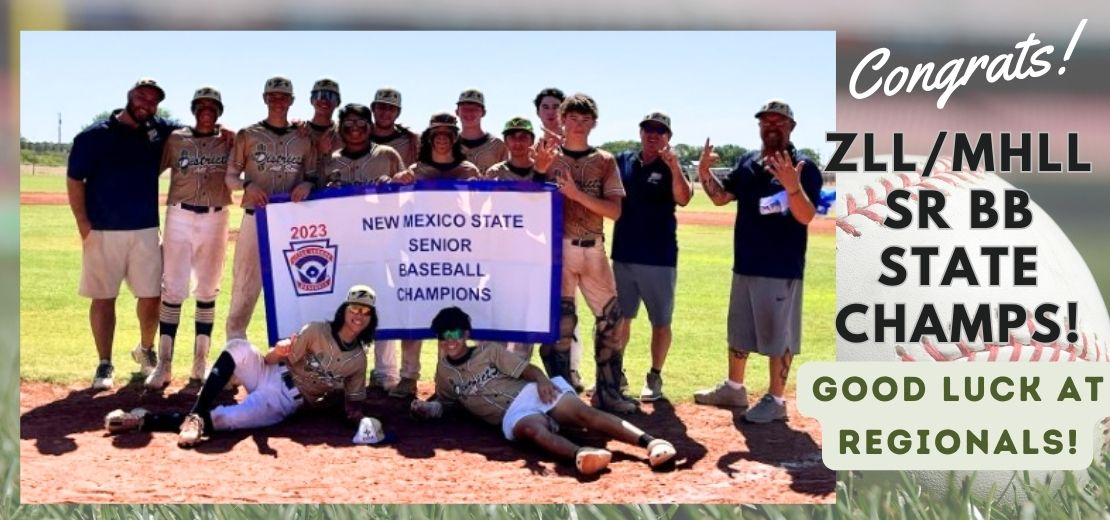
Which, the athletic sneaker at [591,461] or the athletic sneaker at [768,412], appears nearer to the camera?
the athletic sneaker at [591,461]

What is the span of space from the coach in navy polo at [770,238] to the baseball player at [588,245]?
1.94 ft

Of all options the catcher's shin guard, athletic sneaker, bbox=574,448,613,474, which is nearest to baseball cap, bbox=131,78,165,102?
the catcher's shin guard

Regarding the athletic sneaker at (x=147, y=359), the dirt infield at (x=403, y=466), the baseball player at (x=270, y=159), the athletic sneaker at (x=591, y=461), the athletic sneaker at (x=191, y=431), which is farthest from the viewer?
the athletic sneaker at (x=147, y=359)

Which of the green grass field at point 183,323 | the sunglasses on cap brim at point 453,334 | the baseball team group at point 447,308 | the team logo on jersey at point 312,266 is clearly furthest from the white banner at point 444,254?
the green grass field at point 183,323

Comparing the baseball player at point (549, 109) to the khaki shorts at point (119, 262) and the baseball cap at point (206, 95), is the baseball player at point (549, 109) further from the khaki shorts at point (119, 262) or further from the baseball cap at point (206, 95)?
the khaki shorts at point (119, 262)

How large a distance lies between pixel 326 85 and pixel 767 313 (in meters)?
2.82

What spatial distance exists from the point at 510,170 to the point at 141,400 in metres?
2.58

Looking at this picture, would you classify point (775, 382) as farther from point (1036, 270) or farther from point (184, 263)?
point (184, 263)

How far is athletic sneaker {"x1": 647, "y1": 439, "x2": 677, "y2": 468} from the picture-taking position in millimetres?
6602

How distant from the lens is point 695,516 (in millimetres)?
6145

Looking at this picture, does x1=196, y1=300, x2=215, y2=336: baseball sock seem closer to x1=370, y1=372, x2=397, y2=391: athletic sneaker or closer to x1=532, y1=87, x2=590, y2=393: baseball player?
x1=370, y1=372, x2=397, y2=391: athletic sneaker

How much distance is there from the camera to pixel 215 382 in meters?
7.09

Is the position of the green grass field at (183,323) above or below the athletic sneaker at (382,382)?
above

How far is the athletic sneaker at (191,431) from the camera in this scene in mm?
6863
